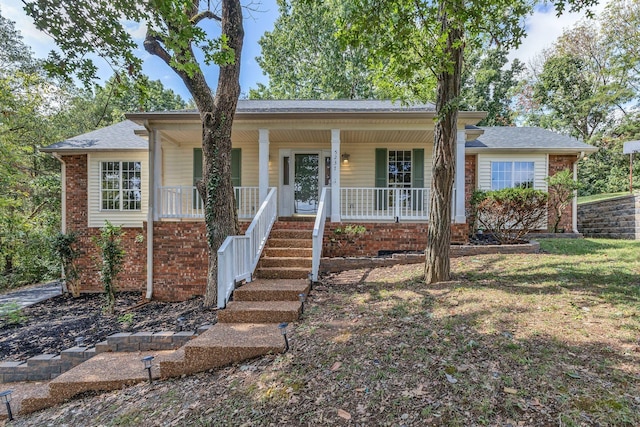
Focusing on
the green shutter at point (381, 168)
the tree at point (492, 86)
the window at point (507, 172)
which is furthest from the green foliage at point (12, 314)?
the tree at point (492, 86)

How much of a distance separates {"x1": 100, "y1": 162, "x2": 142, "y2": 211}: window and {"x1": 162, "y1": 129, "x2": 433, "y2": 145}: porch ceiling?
172 centimetres

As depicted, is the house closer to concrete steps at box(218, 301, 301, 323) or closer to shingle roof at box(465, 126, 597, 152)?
shingle roof at box(465, 126, 597, 152)

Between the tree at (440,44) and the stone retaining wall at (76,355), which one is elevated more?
the tree at (440,44)

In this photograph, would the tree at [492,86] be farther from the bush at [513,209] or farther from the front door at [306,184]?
the front door at [306,184]

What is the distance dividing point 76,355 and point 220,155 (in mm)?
3754

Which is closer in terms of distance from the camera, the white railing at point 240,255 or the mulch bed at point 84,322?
the white railing at point 240,255

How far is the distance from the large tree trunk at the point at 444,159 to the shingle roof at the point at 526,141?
606cm

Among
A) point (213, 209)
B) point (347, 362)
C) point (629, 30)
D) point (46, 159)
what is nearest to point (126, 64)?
point (213, 209)

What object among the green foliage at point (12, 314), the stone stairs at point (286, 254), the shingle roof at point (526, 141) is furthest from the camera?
the shingle roof at point (526, 141)

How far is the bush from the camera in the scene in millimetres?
7570

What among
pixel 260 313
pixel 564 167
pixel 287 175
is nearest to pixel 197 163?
pixel 287 175

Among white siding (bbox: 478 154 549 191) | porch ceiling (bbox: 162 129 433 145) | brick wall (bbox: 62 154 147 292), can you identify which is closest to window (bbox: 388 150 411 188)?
porch ceiling (bbox: 162 129 433 145)

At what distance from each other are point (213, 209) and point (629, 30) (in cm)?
2023

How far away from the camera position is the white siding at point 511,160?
10398 millimetres
